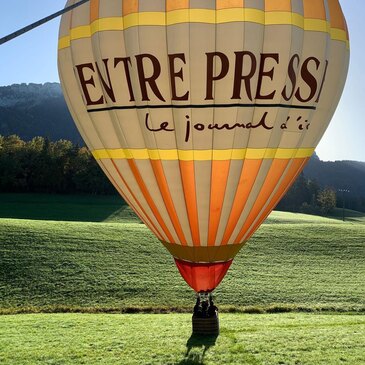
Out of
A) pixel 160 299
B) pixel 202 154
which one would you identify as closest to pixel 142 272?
pixel 160 299

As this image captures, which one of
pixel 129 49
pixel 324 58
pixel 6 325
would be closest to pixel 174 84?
pixel 129 49

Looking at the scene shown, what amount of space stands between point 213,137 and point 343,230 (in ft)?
101

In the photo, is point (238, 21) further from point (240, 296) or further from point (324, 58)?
point (240, 296)

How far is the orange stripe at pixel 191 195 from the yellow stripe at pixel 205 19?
2650mm

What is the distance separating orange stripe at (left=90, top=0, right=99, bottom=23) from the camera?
31.0 feet

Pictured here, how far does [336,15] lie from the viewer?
10219 mm

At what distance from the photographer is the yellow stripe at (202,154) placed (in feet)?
30.1

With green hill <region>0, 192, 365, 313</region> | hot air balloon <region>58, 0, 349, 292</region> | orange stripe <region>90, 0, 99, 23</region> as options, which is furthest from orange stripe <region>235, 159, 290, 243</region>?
green hill <region>0, 192, 365, 313</region>

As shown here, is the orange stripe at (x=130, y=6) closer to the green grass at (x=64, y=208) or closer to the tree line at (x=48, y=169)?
the green grass at (x=64, y=208)

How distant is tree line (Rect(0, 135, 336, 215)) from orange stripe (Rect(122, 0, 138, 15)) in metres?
51.3

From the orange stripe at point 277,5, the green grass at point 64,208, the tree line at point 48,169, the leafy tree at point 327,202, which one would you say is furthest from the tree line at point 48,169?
the orange stripe at point 277,5

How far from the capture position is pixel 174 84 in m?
8.80

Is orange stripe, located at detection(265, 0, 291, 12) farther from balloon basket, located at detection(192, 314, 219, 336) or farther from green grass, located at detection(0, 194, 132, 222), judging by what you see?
green grass, located at detection(0, 194, 132, 222)

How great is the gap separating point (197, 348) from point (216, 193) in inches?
130
